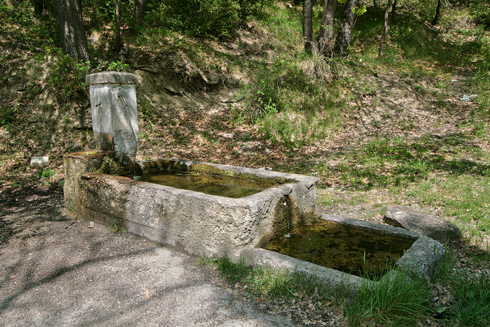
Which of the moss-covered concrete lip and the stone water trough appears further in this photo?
the stone water trough

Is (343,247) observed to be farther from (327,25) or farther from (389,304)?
(327,25)

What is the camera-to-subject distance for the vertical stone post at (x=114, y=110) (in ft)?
13.2

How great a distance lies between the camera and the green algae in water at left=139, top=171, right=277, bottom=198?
12.8 ft

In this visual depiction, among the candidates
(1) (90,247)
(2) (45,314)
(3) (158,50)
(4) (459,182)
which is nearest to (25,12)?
(3) (158,50)

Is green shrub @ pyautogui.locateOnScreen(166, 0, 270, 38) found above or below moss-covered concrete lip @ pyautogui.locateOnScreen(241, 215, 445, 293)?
above

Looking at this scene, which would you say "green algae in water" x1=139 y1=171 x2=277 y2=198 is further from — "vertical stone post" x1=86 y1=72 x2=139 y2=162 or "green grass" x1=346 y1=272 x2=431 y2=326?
"green grass" x1=346 y1=272 x2=431 y2=326

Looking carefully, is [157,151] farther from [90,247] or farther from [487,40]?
[487,40]

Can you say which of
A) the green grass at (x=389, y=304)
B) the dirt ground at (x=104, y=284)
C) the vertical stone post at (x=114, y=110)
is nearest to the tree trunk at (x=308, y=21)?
the vertical stone post at (x=114, y=110)

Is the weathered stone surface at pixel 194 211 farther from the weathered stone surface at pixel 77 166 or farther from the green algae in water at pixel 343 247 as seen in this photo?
the green algae in water at pixel 343 247

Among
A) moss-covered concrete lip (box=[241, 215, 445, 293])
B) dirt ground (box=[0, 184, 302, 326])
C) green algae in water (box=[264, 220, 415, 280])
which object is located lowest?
dirt ground (box=[0, 184, 302, 326])

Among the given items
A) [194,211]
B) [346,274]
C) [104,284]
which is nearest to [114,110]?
[194,211]

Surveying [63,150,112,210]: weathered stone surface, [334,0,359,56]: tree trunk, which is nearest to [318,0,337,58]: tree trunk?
[334,0,359,56]: tree trunk

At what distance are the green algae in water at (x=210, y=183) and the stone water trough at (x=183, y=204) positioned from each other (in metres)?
0.07

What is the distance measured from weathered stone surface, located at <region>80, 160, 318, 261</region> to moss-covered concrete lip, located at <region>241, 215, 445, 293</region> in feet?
0.73
